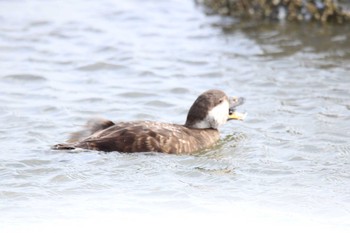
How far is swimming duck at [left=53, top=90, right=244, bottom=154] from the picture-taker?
29.6 feet

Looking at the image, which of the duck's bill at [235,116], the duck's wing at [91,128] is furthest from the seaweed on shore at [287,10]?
the duck's wing at [91,128]

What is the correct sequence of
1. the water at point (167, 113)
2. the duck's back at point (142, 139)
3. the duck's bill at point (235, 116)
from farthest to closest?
1. the duck's bill at point (235, 116)
2. the duck's back at point (142, 139)
3. the water at point (167, 113)

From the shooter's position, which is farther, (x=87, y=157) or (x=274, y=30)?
(x=274, y=30)

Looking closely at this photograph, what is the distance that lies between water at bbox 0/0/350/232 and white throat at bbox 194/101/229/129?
237 mm

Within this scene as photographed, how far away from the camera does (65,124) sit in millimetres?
10492

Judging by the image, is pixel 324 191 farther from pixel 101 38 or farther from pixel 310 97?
pixel 101 38

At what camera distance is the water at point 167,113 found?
7.64 meters

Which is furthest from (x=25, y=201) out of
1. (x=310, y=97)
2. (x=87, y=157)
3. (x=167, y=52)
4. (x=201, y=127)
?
(x=167, y=52)

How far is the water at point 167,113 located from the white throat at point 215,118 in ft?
0.78

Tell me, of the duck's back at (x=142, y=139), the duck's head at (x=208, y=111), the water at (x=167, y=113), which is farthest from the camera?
the duck's head at (x=208, y=111)

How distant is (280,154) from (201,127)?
3.02 feet

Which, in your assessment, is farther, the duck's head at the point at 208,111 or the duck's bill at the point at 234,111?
the duck's bill at the point at 234,111

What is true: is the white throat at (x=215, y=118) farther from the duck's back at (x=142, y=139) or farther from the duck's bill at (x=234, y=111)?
the duck's back at (x=142, y=139)

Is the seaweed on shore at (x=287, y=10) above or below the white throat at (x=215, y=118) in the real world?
Answer: above
